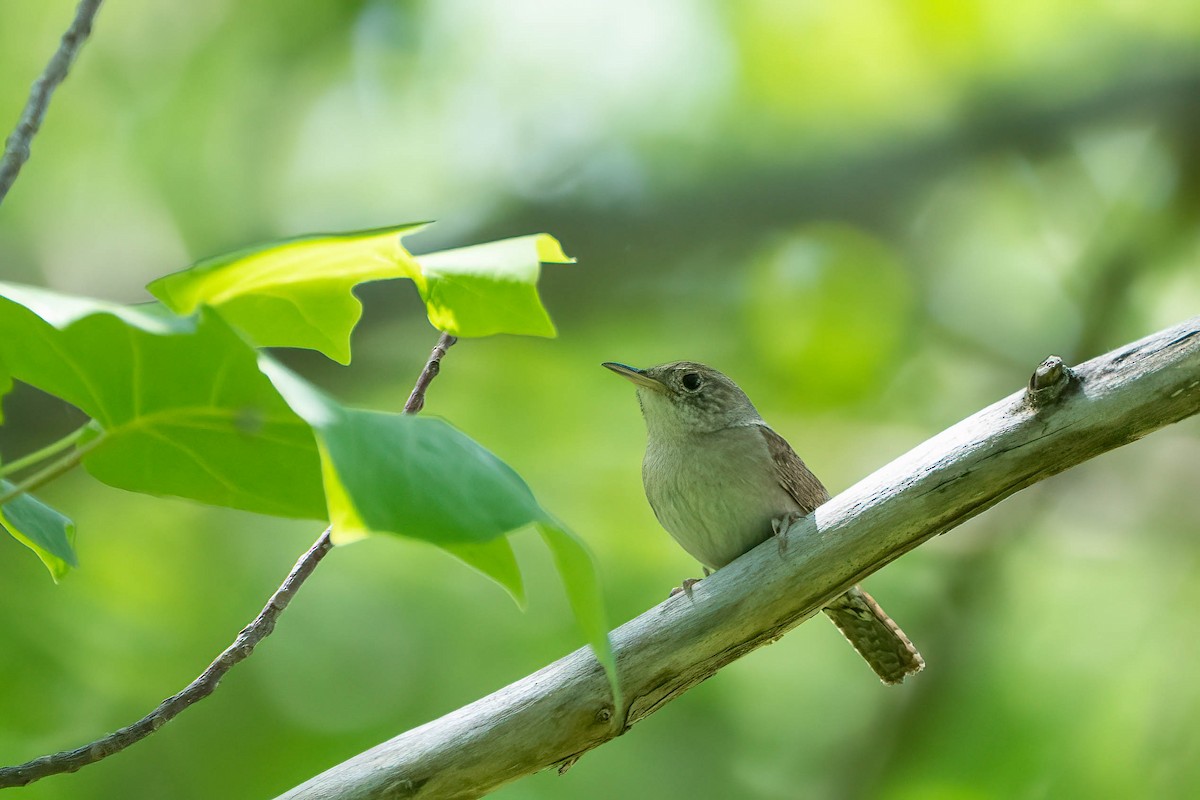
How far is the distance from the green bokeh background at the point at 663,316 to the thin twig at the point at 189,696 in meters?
3.32

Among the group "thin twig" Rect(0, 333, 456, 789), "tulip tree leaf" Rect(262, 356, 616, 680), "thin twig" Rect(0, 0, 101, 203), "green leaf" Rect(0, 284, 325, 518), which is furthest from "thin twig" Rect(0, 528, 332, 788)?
"tulip tree leaf" Rect(262, 356, 616, 680)

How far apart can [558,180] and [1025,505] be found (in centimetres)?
353

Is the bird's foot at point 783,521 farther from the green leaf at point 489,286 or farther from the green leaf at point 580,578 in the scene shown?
the green leaf at point 580,578

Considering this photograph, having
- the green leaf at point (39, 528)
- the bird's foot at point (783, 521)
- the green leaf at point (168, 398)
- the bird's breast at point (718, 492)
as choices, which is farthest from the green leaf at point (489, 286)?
the bird's breast at point (718, 492)

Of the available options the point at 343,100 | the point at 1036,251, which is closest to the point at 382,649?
the point at 343,100

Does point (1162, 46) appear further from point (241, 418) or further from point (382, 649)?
point (241, 418)

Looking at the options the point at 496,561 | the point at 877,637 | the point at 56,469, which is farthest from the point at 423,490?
the point at 877,637

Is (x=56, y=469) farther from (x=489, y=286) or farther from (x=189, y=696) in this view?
(x=189, y=696)

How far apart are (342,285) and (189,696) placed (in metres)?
1.12

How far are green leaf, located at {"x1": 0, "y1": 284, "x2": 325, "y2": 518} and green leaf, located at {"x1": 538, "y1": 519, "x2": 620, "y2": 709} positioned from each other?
0.30m

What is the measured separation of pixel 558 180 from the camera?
22.9ft

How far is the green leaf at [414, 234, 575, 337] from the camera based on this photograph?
1593 millimetres

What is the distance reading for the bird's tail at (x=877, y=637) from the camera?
3713mm

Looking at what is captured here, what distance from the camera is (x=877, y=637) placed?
3.82m
